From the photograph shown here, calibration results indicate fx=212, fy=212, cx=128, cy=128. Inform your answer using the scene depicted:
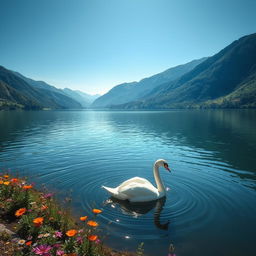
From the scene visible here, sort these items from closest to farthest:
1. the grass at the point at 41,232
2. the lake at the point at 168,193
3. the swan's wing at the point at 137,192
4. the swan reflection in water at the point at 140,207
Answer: the grass at the point at 41,232 → the lake at the point at 168,193 → the swan reflection in water at the point at 140,207 → the swan's wing at the point at 137,192

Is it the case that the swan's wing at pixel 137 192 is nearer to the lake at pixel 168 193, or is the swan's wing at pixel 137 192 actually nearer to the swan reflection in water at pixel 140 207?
the swan reflection in water at pixel 140 207

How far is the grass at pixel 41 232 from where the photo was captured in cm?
652

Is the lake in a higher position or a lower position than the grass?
lower

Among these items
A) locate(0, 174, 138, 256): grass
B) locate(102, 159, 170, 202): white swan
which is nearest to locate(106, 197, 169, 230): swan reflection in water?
locate(102, 159, 170, 202): white swan

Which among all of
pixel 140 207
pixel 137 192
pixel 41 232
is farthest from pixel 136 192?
pixel 41 232

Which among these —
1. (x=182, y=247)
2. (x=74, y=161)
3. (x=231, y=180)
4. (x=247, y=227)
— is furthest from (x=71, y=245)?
(x=74, y=161)

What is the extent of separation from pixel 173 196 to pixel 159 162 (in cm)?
263

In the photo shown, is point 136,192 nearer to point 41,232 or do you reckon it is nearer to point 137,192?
point 137,192

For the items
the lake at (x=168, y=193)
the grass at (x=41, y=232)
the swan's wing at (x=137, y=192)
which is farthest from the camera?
the swan's wing at (x=137, y=192)

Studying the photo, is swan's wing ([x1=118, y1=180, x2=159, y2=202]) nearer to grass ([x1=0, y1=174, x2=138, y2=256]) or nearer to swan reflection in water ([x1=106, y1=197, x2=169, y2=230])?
swan reflection in water ([x1=106, y1=197, x2=169, y2=230])

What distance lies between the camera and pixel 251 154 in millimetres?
28484

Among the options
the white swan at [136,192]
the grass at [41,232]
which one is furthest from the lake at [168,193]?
the grass at [41,232]

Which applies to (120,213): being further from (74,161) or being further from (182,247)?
(74,161)

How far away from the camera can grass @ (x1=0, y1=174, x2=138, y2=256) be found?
6.52m
